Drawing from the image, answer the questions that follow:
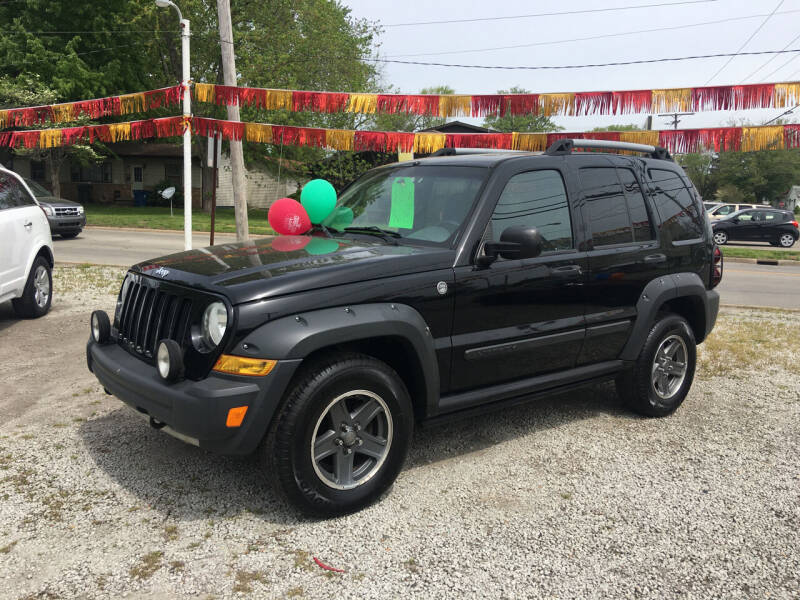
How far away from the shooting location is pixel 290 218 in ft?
16.8

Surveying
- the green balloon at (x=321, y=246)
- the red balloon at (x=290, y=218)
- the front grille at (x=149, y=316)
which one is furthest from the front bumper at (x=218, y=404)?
the red balloon at (x=290, y=218)

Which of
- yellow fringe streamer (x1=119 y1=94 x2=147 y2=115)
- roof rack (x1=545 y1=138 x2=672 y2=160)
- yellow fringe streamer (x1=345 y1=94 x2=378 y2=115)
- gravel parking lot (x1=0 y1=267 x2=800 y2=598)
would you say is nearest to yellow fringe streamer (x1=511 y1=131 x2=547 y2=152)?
yellow fringe streamer (x1=345 y1=94 x2=378 y2=115)

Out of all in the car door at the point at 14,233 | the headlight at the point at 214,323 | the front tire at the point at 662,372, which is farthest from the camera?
the car door at the point at 14,233

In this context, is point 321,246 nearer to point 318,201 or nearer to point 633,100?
point 318,201

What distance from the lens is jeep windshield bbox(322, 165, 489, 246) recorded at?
404 cm

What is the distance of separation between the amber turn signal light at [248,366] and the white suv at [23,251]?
16.6 ft

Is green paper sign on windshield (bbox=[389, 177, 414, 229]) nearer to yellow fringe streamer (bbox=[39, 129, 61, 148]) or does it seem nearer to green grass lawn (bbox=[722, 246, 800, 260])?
yellow fringe streamer (bbox=[39, 129, 61, 148])

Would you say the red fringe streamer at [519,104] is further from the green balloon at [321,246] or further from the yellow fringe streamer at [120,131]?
the green balloon at [321,246]

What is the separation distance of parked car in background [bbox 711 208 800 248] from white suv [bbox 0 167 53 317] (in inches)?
992

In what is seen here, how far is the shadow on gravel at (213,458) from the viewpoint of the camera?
357 centimetres

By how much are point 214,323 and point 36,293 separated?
18.5ft

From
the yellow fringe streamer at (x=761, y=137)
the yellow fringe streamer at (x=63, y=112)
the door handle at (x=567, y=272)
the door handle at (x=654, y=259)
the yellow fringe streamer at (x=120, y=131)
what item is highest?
the yellow fringe streamer at (x=63, y=112)

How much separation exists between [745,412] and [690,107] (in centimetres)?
638

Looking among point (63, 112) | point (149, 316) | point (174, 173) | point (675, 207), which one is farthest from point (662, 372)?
point (174, 173)
